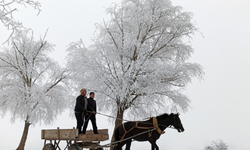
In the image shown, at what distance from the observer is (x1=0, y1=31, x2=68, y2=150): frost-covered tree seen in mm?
17344

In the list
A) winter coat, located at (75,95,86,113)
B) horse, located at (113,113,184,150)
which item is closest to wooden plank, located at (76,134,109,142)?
horse, located at (113,113,184,150)

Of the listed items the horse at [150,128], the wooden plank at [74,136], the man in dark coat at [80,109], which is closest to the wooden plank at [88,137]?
the wooden plank at [74,136]

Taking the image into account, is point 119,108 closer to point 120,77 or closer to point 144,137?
point 120,77

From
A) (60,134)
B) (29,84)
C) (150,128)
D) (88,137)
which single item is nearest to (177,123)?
(150,128)

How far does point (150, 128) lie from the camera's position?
9922mm

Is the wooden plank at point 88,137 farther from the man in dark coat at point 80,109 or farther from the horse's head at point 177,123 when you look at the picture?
the horse's head at point 177,123

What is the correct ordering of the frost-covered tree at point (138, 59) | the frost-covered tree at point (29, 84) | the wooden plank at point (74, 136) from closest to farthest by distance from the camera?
the wooden plank at point (74, 136) < the frost-covered tree at point (138, 59) < the frost-covered tree at point (29, 84)

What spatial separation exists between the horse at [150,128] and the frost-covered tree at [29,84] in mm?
8767

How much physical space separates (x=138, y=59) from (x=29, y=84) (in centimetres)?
825

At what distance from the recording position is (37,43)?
20062 millimetres

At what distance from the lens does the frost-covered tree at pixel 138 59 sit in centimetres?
1401

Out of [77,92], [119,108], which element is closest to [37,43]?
[77,92]

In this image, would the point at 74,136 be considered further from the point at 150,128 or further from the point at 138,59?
the point at 138,59

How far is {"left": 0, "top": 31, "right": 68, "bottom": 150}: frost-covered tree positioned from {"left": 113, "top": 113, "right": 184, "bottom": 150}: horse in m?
8.77
